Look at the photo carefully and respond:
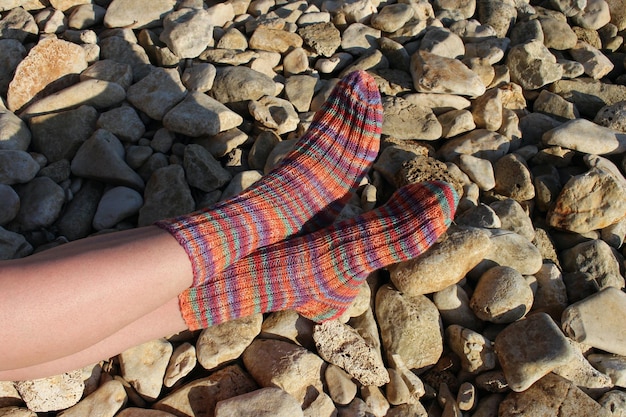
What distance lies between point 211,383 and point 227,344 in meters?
0.11

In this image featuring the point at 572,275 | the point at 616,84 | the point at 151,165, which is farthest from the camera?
the point at 616,84

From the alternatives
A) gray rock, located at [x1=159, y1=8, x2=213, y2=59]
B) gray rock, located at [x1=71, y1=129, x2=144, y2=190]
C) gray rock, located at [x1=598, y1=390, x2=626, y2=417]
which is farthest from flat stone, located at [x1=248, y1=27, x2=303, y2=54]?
gray rock, located at [x1=598, y1=390, x2=626, y2=417]

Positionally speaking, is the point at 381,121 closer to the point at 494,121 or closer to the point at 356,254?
the point at 494,121

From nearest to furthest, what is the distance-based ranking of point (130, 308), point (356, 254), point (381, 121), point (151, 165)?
point (130, 308), point (356, 254), point (151, 165), point (381, 121)

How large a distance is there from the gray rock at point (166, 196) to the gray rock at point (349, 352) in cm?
58

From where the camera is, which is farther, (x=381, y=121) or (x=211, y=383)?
(x=381, y=121)

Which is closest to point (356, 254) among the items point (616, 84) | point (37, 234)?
point (37, 234)

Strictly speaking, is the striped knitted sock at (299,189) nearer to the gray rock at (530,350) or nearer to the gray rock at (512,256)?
the gray rock at (512,256)

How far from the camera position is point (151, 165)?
6.13ft

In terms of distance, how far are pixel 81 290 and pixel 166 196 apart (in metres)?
0.65

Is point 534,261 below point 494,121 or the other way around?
below

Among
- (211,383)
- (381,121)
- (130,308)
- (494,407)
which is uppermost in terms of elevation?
(130,308)

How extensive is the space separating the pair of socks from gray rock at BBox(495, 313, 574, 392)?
34cm

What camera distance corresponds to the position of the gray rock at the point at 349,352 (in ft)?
4.80
